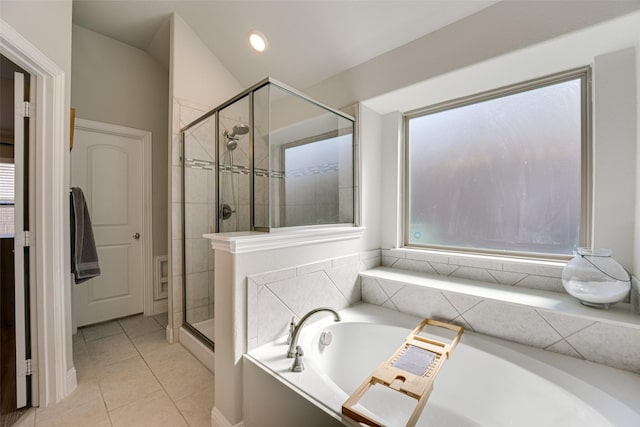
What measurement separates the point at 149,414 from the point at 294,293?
1051 mm

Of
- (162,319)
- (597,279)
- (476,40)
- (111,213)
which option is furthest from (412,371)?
(111,213)

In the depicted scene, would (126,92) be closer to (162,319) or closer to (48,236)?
(48,236)

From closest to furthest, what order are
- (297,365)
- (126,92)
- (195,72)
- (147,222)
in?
(297,365) < (195,72) < (126,92) < (147,222)

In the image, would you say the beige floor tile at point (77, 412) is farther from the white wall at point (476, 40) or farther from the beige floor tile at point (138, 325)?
the white wall at point (476, 40)

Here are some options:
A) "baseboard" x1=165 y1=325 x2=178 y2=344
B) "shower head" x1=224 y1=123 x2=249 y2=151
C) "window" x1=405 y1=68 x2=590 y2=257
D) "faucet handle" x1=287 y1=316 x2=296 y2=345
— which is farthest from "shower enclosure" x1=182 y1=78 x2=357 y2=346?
"window" x1=405 y1=68 x2=590 y2=257

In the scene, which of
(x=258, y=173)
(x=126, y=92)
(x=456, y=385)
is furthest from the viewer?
(x=126, y=92)

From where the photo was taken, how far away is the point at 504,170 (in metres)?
1.85

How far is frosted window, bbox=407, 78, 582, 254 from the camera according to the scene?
1.66 m

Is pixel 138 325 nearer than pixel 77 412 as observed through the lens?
No

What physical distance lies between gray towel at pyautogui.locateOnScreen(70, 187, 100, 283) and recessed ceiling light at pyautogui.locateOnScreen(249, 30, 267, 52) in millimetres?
1773

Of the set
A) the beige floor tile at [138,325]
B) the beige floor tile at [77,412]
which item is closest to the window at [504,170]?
the beige floor tile at [77,412]

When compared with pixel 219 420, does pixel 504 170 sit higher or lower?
higher

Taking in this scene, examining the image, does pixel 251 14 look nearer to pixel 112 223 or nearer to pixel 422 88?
pixel 422 88

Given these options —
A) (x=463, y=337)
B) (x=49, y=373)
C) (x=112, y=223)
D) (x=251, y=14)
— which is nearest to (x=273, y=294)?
(x=463, y=337)
